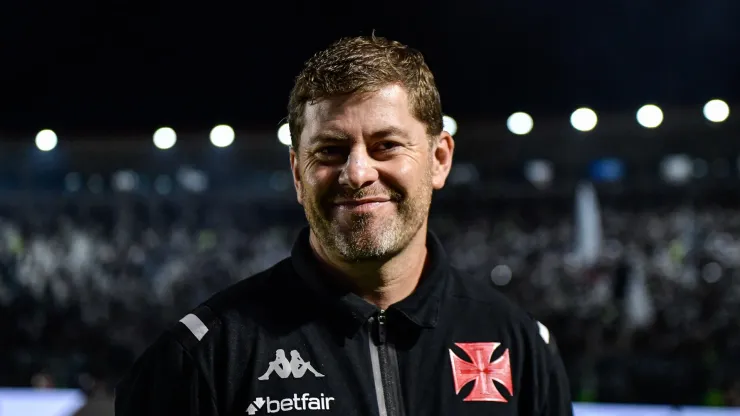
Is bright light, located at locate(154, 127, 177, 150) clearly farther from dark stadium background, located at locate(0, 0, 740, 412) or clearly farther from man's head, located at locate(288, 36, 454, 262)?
man's head, located at locate(288, 36, 454, 262)

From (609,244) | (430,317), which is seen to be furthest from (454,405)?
(609,244)

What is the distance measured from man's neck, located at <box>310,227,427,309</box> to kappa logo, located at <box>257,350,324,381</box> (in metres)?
0.19

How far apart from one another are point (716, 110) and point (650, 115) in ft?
1.48

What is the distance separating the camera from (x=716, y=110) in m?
5.86

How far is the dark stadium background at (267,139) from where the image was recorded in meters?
5.05

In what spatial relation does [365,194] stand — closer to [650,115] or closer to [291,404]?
[291,404]

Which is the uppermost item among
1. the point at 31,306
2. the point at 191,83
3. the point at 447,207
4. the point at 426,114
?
the point at 447,207

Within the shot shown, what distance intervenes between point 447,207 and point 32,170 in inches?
463

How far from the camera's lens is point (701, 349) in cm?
737

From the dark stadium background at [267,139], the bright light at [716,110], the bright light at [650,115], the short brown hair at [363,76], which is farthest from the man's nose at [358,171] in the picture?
the bright light at [716,110]

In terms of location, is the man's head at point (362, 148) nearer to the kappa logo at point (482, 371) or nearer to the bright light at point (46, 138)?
the kappa logo at point (482, 371)

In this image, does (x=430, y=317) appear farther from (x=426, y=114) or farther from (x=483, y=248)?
(x=483, y=248)

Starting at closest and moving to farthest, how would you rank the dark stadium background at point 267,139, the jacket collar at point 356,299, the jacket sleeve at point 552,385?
the jacket collar at point 356,299, the jacket sleeve at point 552,385, the dark stadium background at point 267,139

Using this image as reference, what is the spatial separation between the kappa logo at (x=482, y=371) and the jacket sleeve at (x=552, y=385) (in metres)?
0.10
